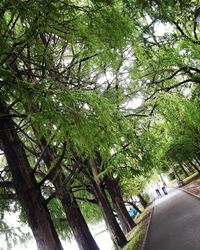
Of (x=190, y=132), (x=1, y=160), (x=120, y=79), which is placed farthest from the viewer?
(x=190, y=132)

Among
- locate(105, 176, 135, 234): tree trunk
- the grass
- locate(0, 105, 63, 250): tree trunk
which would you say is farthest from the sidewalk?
locate(0, 105, 63, 250): tree trunk

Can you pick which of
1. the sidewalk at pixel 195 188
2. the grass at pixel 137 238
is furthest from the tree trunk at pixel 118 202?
the sidewalk at pixel 195 188

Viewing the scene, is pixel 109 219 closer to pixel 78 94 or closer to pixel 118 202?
pixel 118 202

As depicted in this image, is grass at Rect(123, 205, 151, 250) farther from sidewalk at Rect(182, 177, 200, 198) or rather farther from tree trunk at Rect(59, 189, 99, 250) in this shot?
sidewalk at Rect(182, 177, 200, 198)

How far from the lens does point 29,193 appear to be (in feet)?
25.0

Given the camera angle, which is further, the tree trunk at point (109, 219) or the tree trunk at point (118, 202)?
the tree trunk at point (118, 202)

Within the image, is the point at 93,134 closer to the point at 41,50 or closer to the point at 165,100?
the point at 41,50

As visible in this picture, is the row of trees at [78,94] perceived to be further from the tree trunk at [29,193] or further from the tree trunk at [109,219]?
the tree trunk at [109,219]

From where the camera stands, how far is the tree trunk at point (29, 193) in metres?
7.32

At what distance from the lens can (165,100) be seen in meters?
10.4

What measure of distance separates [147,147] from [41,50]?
15.3ft

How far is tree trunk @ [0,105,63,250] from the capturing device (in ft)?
24.0

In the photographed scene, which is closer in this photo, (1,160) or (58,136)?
(58,136)

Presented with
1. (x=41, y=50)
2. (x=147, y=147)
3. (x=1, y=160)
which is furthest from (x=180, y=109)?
(x=1, y=160)
